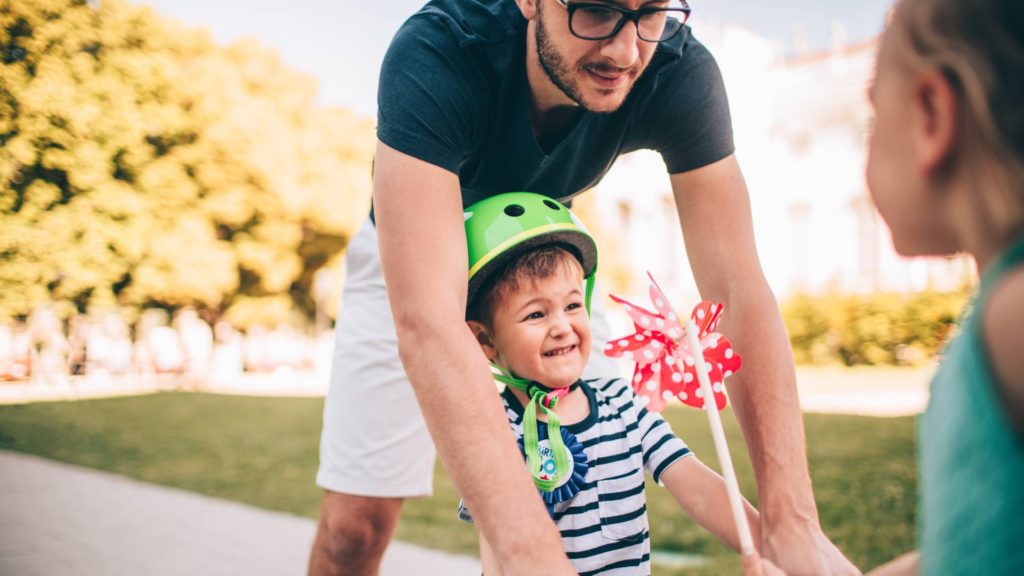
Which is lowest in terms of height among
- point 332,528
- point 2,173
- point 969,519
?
point 332,528

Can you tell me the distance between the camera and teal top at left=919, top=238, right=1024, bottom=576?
0.98m

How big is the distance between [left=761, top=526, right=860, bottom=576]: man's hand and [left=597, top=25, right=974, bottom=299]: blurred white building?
26651 mm

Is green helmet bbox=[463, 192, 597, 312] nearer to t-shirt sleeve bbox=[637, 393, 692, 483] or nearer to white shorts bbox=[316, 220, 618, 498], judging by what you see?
t-shirt sleeve bbox=[637, 393, 692, 483]

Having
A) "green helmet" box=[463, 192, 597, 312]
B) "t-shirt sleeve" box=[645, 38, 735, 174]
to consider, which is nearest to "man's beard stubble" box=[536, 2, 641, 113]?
"t-shirt sleeve" box=[645, 38, 735, 174]

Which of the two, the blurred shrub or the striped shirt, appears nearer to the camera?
the striped shirt

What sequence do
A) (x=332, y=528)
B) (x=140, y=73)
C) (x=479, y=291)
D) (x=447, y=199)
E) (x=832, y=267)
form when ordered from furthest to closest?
(x=832, y=267) < (x=140, y=73) < (x=332, y=528) < (x=479, y=291) < (x=447, y=199)

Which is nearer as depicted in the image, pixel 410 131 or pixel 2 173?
pixel 410 131

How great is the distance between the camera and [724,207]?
2.26 m

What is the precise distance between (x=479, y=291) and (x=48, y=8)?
576 centimetres

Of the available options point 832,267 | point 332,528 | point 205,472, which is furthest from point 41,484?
point 832,267

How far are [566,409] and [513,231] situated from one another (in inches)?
18.0

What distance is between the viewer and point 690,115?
7.49ft

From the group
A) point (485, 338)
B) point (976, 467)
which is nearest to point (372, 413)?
point (485, 338)

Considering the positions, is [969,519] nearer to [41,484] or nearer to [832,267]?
[41,484]
